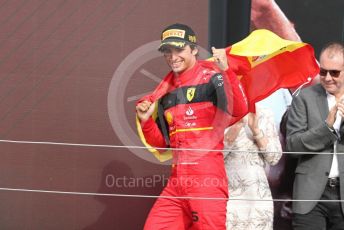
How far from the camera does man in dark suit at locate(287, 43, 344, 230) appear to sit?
11.4ft

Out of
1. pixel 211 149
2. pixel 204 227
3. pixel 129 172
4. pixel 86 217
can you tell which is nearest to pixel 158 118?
pixel 211 149

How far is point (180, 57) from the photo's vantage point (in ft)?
11.2

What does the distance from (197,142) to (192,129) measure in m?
0.06

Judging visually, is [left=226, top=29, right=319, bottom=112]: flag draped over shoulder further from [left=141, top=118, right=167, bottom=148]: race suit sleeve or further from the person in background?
[left=141, top=118, right=167, bottom=148]: race suit sleeve

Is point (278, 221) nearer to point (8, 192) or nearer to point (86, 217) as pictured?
point (86, 217)

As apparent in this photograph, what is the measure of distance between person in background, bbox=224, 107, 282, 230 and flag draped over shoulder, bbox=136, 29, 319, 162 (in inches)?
4.9

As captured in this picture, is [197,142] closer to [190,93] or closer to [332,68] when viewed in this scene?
[190,93]

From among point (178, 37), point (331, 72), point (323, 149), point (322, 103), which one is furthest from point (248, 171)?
point (178, 37)

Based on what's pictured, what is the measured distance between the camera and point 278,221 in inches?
162

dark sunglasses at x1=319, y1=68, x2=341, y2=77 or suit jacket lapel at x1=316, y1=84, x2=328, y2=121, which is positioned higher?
dark sunglasses at x1=319, y1=68, x2=341, y2=77

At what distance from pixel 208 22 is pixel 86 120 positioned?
2.89 ft


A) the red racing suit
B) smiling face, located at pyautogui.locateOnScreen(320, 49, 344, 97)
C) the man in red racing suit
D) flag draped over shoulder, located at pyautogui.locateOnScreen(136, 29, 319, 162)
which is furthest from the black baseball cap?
smiling face, located at pyautogui.locateOnScreen(320, 49, 344, 97)

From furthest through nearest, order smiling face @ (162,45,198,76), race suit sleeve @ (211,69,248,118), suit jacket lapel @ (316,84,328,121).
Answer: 1. suit jacket lapel @ (316,84,328,121)
2. smiling face @ (162,45,198,76)
3. race suit sleeve @ (211,69,248,118)

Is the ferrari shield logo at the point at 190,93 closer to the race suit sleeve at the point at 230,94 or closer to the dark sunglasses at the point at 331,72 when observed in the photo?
the race suit sleeve at the point at 230,94
